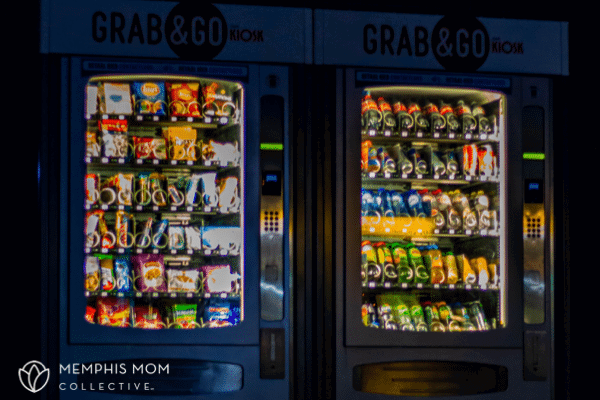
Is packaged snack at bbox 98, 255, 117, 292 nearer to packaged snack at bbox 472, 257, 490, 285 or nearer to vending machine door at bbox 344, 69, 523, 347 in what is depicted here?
vending machine door at bbox 344, 69, 523, 347

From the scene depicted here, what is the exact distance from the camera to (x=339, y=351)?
11.8ft

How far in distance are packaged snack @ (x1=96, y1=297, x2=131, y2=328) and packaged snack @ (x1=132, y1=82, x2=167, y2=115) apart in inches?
39.2

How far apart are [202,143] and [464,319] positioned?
1728 mm

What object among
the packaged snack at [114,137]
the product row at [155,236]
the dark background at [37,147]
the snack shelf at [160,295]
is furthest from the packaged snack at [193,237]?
the dark background at [37,147]

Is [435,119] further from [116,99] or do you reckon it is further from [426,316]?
[116,99]

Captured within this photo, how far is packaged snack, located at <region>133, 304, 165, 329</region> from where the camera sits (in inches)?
147

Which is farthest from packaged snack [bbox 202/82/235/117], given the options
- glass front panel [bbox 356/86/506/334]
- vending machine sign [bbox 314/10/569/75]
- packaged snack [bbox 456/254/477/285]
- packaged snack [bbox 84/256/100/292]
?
packaged snack [bbox 456/254/477/285]

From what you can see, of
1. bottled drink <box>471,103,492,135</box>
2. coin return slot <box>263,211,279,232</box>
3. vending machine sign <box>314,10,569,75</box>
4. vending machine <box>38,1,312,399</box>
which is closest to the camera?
vending machine <box>38,1,312,399</box>

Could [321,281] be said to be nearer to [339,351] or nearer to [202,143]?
[339,351]

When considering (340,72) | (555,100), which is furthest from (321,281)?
(555,100)

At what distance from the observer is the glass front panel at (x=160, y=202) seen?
3621 millimetres

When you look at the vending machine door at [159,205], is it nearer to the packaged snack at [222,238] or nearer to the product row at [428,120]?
the packaged snack at [222,238]

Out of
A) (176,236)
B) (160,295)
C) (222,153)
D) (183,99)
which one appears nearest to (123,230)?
(176,236)

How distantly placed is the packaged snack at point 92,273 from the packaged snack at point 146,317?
278 millimetres
